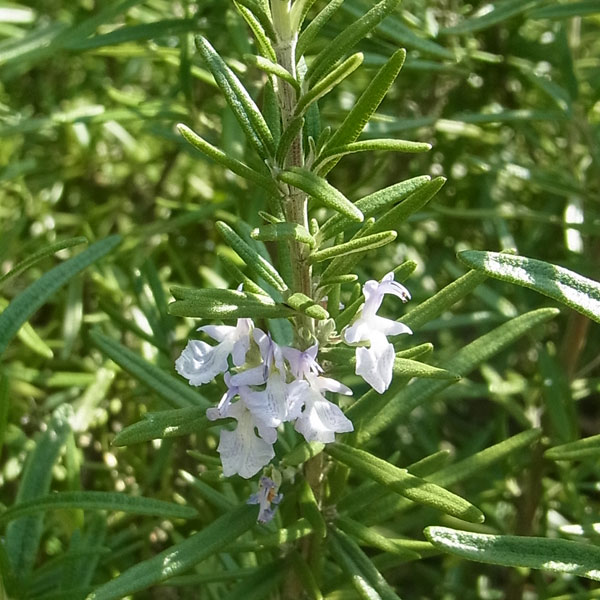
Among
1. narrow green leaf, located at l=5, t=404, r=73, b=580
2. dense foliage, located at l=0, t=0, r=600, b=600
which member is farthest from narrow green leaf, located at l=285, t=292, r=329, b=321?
narrow green leaf, located at l=5, t=404, r=73, b=580

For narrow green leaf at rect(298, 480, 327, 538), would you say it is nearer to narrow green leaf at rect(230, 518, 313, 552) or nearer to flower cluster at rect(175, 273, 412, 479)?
narrow green leaf at rect(230, 518, 313, 552)

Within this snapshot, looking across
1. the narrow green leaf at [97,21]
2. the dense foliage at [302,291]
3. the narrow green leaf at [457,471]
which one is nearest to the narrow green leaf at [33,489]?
Answer: the dense foliage at [302,291]

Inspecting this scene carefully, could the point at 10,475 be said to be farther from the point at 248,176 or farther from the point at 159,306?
the point at 248,176

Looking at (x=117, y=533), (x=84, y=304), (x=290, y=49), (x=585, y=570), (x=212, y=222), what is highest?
(x=290, y=49)

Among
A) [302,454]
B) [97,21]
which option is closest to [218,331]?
[302,454]

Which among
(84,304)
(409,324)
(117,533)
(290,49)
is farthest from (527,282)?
(84,304)

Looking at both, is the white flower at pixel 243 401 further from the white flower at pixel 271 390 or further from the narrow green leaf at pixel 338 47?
the narrow green leaf at pixel 338 47
